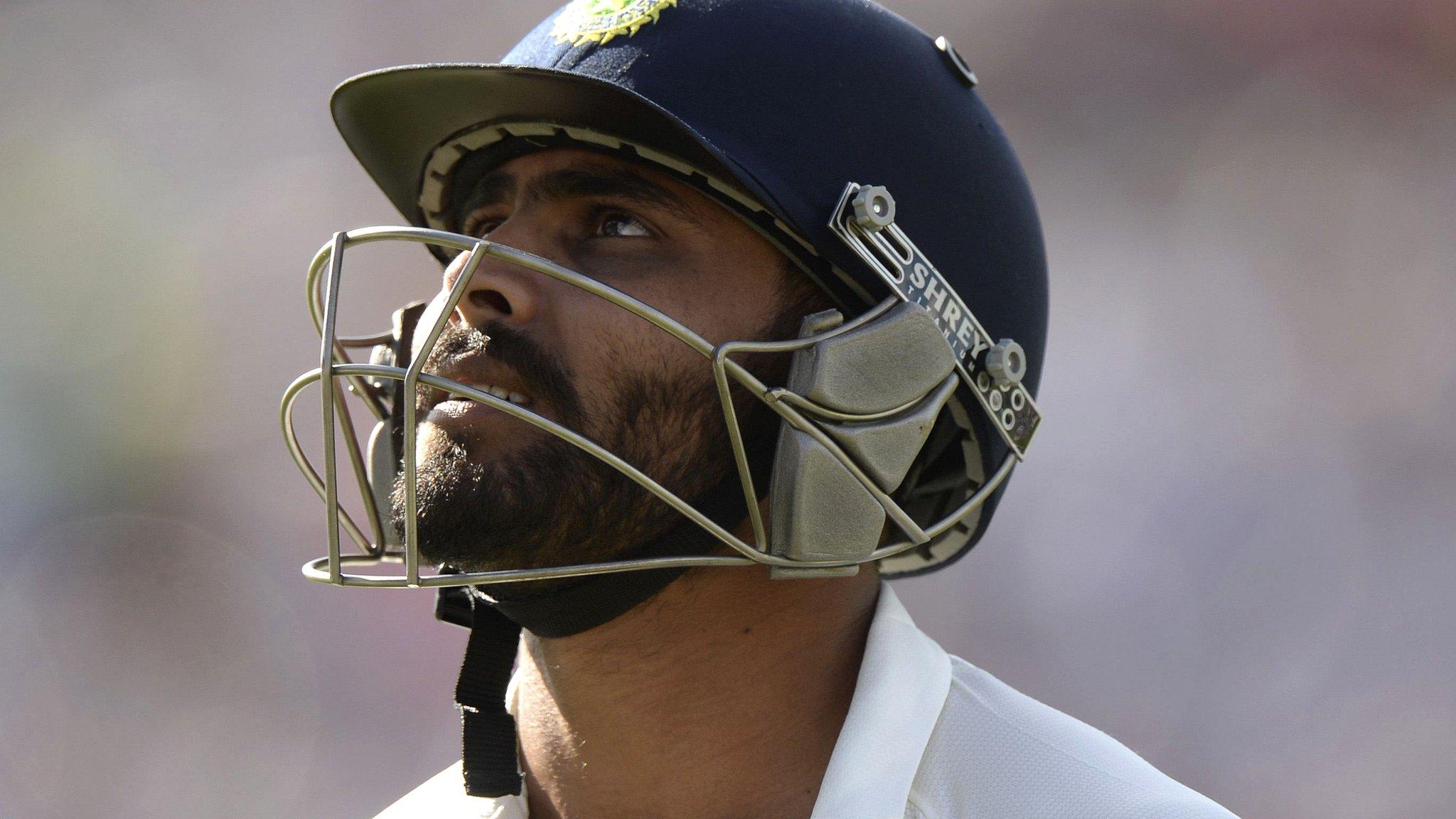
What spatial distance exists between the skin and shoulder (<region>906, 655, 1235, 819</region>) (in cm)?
12

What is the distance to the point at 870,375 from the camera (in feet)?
4.43

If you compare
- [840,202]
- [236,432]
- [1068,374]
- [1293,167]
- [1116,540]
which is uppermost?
[1293,167]

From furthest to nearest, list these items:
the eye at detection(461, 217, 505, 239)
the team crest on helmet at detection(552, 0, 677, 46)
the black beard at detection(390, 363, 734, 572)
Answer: the eye at detection(461, 217, 505, 239), the team crest on helmet at detection(552, 0, 677, 46), the black beard at detection(390, 363, 734, 572)

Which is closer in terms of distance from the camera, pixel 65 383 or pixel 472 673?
pixel 472 673

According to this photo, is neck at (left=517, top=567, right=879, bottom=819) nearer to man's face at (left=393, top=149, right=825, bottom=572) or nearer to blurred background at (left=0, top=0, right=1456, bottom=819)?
man's face at (left=393, top=149, right=825, bottom=572)

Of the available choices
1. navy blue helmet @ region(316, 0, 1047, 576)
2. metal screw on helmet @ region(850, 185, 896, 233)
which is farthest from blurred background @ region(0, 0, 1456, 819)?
metal screw on helmet @ region(850, 185, 896, 233)

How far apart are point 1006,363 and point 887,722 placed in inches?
17.1

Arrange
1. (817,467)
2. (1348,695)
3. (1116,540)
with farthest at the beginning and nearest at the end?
(1116,540), (1348,695), (817,467)

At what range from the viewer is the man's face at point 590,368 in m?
1.30

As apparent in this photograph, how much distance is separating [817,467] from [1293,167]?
3.17 m

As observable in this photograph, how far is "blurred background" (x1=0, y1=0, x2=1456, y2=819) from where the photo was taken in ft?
11.5

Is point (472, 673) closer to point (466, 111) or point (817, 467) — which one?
point (817, 467)

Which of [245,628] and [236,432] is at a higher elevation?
[236,432]

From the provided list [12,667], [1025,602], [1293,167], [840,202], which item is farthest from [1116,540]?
[12,667]
